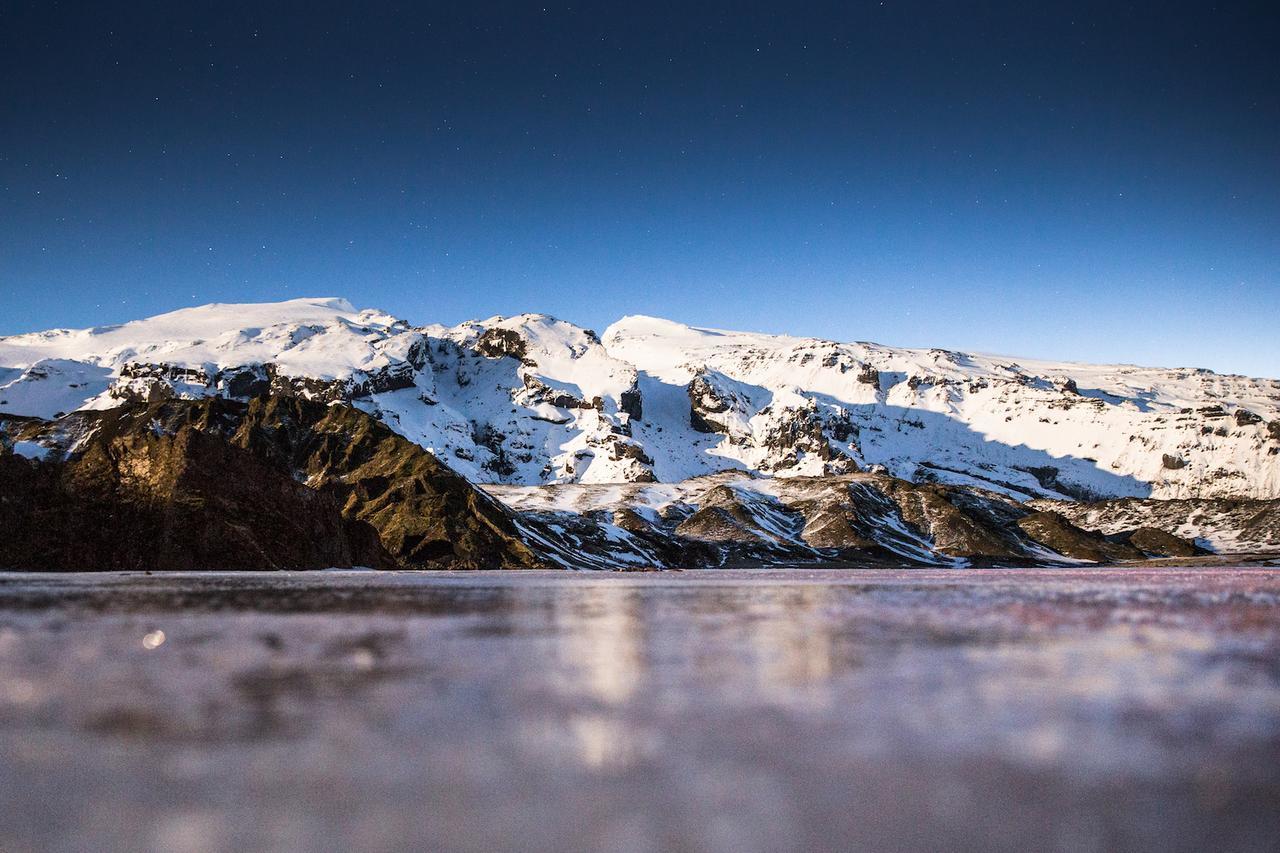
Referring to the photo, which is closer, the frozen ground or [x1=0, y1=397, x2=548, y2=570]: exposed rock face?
the frozen ground

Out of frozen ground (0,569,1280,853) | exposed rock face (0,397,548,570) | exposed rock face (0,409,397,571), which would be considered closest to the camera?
frozen ground (0,569,1280,853)

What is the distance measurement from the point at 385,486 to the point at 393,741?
171824 mm

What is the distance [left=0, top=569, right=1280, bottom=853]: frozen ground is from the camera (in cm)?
452

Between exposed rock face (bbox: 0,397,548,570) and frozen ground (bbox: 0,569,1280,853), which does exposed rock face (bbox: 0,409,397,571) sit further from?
frozen ground (bbox: 0,569,1280,853)

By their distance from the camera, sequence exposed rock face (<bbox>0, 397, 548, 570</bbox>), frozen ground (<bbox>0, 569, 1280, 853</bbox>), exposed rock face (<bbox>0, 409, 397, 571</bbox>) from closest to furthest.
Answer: frozen ground (<bbox>0, 569, 1280, 853</bbox>) < exposed rock face (<bbox>0, 409, 397, 571</bbox>) < exposed rock face (<bbox>0, 397, 548, 570</bbox>)

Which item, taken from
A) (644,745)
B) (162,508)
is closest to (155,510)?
(162,508)

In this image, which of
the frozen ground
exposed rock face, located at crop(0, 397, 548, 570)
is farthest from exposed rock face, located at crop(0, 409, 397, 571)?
the frozen ground

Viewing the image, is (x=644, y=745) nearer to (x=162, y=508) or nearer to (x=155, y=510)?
(x=162, y=508)

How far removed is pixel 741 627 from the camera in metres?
14.5

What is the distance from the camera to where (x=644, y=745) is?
Result: 5988 millimetres

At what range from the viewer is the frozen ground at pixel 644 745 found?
4.52 meters

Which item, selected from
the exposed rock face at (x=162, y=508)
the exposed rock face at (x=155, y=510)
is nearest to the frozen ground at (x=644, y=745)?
the exposed rock face at (x=155, y=510)

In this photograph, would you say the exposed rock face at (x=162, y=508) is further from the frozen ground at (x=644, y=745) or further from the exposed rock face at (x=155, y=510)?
the frozen ground at (x=644, y=745)

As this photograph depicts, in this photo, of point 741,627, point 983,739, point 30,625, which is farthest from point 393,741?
point 30,625
